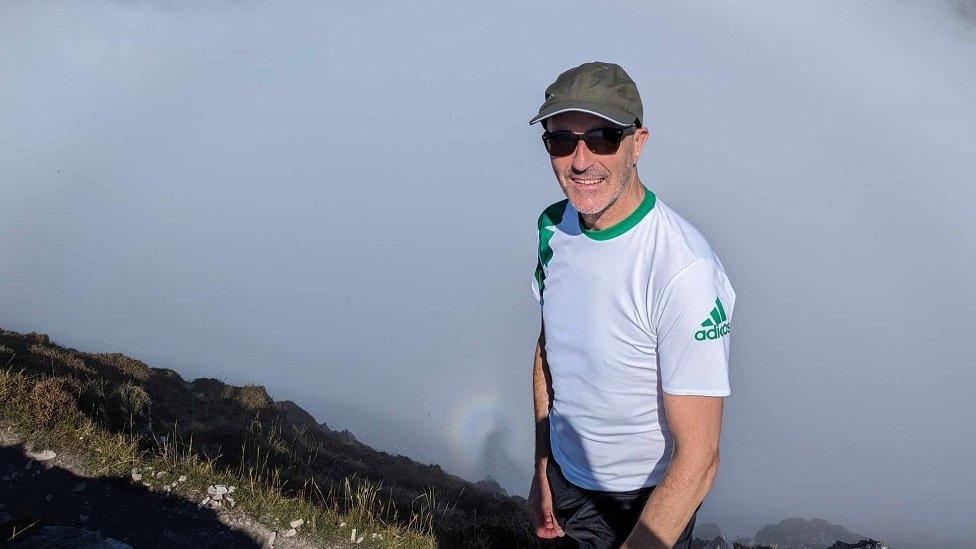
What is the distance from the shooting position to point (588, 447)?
3.40m

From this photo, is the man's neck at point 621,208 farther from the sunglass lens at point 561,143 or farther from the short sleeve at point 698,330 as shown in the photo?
the short sleeve at point 698,330

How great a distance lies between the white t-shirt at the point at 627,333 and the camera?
2701 mm

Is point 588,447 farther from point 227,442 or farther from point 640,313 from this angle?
point 227,442

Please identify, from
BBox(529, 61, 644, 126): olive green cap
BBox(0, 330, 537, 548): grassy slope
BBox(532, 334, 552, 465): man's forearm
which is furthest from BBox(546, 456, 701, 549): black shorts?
BBox(0, 330, 537, 548): grassy slope

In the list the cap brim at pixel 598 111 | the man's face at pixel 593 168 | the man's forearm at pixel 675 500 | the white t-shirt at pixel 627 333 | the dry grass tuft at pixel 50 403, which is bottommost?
the dry grass tuft at pixel 50 403

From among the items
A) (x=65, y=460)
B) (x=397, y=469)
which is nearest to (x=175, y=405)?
(x=397, y=469)

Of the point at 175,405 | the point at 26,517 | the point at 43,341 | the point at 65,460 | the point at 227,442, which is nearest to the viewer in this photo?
the point at 26,517

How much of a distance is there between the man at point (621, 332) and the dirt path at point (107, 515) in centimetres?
441

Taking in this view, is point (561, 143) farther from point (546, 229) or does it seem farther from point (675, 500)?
point (675, 500)

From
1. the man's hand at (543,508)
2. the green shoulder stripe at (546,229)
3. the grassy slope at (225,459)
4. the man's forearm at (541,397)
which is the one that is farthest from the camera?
the grassy slope at (225,459)

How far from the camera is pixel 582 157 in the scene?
3.10m

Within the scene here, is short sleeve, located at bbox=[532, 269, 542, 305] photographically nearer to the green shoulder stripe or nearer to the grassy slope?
the green shoulder stripe

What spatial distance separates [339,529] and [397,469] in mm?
12590

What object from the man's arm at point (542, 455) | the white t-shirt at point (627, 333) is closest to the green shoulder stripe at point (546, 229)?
the white t-shirt at point (627, 333)
